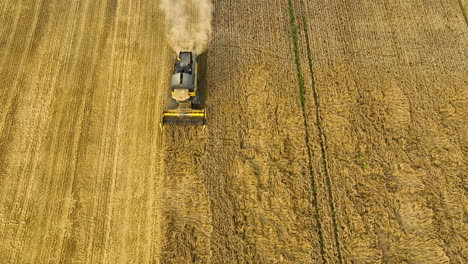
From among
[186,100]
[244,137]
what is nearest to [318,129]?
[244,137]

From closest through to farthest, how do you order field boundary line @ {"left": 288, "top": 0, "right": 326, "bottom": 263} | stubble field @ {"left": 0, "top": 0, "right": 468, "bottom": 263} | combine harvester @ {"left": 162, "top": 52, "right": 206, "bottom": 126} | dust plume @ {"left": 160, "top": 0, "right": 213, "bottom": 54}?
stubble field @ {"left": 0, "top": 0, "right": 468, "bottom": 263}
field boundary line @ {"left": 288, "top": 0, "right": 326, "bottom": 263}
combine harvester @ {"left": 162, "top": 52, "right": 206, "bottom": 126}
dust plume @ {"left": 160, "top": 0, "right": 213, "bottom": 54}

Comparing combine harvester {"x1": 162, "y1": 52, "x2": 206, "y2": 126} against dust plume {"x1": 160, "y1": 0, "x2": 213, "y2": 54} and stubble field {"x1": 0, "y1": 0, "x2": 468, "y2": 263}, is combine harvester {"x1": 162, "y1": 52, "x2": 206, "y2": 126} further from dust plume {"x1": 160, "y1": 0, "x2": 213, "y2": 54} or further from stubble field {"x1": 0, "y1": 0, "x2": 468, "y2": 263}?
dust plume {"x1": 160, "y1": 0, "x2": 213, "y2": 54}

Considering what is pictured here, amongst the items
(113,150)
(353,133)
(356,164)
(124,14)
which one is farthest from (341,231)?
(124,14)

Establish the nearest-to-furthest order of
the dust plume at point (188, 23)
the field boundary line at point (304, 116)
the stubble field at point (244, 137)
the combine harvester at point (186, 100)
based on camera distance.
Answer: the stubble field at point (244, 137) < the field boundary line at point (304, 116) < the combine harvester at point (186, 100) < the dust plume at point (188, 23)

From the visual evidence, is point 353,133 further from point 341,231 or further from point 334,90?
point 341,231

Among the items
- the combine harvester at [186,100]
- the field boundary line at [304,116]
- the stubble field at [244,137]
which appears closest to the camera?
the stubble field at [244,137]

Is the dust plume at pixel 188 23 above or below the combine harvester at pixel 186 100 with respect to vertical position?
above

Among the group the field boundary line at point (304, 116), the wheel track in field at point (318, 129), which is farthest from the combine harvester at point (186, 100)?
the wheel track in field at point (318, 129)

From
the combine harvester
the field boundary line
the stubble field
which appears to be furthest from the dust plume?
the field boundary line

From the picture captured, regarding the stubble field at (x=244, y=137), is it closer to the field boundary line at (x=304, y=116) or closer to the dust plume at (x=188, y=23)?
the field boundary line at (x=304, y=116)
